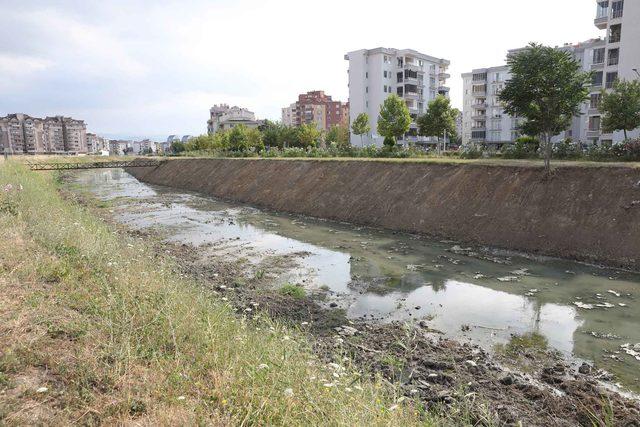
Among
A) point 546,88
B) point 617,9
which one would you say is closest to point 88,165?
point 546,88

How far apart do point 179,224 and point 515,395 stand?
24.7 meters

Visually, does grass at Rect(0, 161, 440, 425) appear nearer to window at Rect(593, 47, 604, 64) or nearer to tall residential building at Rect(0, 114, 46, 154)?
window at Rect(593, 47, 604, 64)

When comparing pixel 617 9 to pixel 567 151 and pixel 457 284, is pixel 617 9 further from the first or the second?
pixel 457 284

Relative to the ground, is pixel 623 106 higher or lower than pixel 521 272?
higher

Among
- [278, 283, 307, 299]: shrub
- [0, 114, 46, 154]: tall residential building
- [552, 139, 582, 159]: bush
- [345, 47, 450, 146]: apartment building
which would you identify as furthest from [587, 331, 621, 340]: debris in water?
[0, 114, 46, 154]: tall residential building

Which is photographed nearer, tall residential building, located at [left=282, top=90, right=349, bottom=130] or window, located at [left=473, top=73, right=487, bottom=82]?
window, located at [left=473, top=73, right=487, bottom=82]

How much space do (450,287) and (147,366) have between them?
1172 cm

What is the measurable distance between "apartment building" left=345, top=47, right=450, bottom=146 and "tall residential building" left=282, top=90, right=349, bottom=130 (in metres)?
73.0

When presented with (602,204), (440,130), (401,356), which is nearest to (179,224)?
(401,356)

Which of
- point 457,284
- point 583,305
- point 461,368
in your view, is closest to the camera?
point 461,368

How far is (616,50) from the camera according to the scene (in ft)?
165

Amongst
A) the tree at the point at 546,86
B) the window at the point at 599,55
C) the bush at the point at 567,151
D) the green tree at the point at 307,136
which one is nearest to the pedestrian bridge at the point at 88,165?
the green tree at the point at 307,136

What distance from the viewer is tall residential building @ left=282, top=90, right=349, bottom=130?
157 meters

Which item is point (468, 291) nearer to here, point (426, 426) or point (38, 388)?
point (426, 426)
